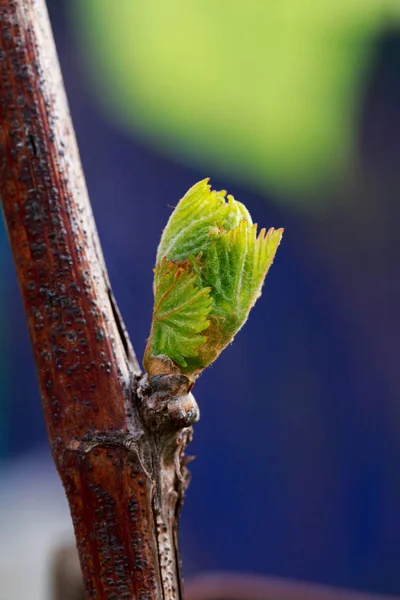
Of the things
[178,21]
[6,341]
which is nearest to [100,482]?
[6,341]

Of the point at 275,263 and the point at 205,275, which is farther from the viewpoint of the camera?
the point at 275,263

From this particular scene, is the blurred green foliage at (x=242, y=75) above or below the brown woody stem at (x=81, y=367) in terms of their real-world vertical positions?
above

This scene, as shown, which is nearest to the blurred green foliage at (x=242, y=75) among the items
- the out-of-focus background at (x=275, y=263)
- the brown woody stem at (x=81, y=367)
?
the out-of-focus background at (x=275, y=263)

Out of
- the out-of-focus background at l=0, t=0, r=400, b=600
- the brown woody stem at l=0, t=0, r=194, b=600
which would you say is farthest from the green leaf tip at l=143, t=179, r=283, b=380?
the out-of-focus background at l=0, t=0, r=400, b=600

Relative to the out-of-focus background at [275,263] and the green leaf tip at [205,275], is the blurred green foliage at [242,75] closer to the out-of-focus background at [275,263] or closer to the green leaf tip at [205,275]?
the out-of-focus background at [275,263]

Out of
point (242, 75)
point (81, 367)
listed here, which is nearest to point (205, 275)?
point (81, 367)

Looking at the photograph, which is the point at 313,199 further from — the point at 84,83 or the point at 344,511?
the point at 344,511

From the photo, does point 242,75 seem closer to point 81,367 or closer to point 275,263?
point 275,263

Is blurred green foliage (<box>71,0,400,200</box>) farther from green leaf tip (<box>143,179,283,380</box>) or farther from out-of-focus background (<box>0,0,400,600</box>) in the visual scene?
green leaf tip (<box>143,179,283,380</box>)
